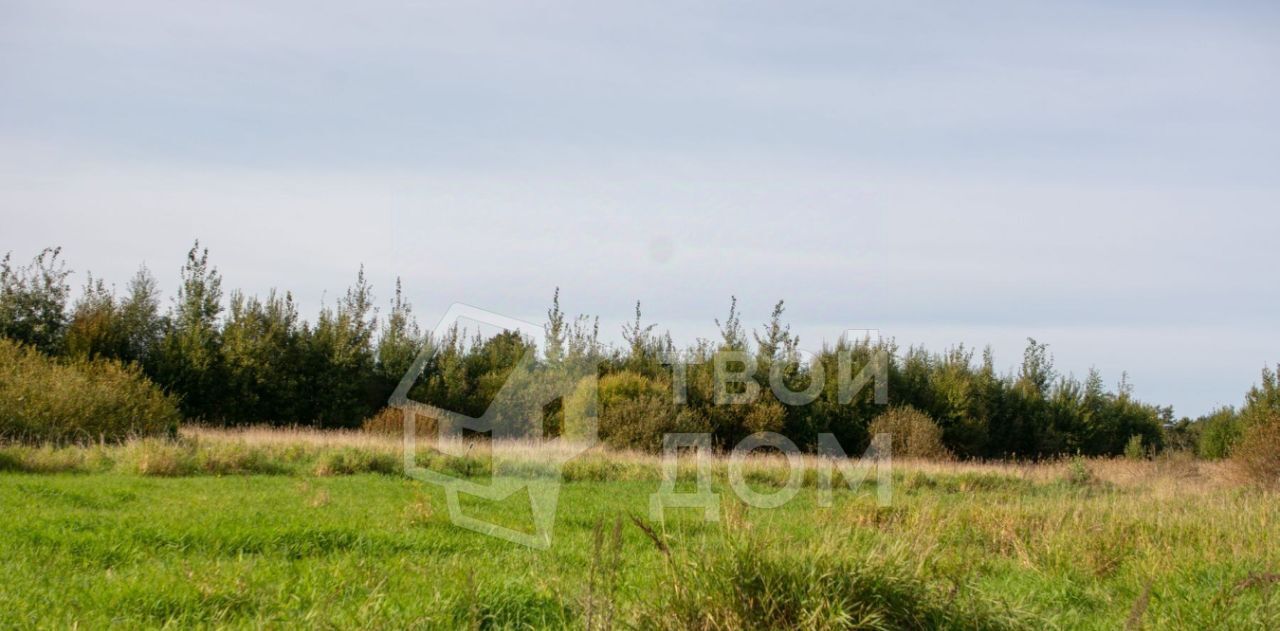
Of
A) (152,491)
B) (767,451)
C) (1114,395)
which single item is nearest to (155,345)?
(767,451)

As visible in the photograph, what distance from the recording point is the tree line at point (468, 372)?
30.6m

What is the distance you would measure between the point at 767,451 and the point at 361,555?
78.4ft

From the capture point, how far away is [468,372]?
36281 millimetres

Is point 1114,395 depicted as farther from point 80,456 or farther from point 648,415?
point 80,456

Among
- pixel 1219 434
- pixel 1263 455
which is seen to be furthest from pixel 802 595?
pixel 1219 434

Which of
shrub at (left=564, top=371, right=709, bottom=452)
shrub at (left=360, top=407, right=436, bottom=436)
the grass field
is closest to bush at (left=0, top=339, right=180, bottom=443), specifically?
the grass field

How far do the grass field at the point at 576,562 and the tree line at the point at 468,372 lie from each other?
607 inches

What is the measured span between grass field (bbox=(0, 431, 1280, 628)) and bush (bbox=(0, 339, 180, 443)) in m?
4.15

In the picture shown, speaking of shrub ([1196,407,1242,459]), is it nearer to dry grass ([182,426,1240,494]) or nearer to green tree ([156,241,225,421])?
dry grass ([182,426,1240,494])

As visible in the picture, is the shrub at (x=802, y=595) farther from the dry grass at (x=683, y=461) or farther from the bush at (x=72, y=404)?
the bush at (x=72, y=404)

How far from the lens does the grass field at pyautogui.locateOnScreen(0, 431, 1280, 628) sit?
5.50 metres

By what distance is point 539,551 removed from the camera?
8.78 metres

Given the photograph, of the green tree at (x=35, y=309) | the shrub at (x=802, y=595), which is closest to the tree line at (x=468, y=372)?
the green tree at (x=35, y=309)

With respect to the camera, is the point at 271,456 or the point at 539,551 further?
the point at 271,456
